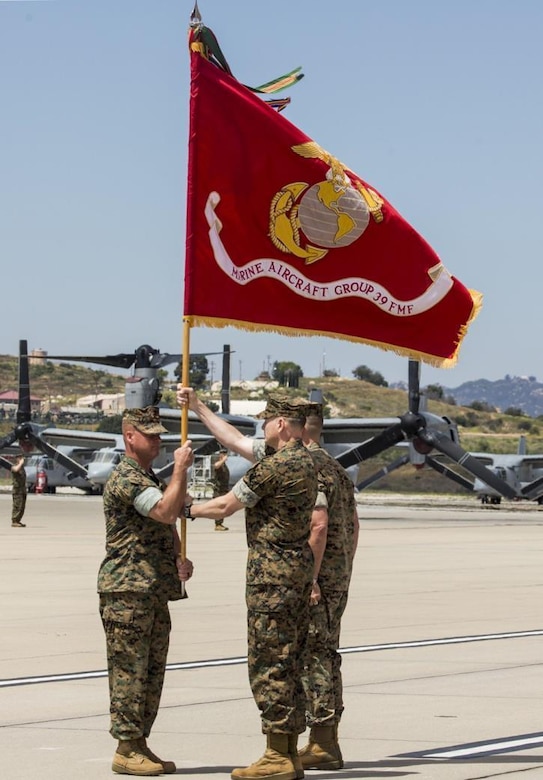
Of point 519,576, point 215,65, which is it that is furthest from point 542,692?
point 519,576

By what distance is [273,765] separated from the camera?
21.3ft

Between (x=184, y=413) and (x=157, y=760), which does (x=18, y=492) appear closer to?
(x=184, y=413)

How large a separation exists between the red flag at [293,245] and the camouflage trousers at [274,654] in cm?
246

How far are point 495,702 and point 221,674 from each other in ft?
7.20

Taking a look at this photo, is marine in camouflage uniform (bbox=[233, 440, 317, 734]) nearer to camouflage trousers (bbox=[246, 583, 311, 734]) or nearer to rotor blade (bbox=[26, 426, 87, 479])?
camouflage trousers (bbox=[246, 583, 311, 734])

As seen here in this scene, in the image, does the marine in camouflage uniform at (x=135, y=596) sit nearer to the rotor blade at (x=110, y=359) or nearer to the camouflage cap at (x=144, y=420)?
the camouflage cap at (x=144, y=420)

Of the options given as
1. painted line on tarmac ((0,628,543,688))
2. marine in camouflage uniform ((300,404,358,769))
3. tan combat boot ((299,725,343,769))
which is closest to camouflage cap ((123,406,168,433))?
marine in camouflage uniform ((300,404,358,769))

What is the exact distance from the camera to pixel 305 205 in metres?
9.09

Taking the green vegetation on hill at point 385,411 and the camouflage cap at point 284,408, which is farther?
the green vegetation on hill at point 385,411

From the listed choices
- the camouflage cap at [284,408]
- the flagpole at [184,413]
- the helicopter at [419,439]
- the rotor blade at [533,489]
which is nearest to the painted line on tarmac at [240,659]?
the flagpole at [184,413]

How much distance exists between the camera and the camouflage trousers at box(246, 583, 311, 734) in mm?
6574

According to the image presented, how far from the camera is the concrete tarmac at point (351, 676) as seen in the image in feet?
23.2

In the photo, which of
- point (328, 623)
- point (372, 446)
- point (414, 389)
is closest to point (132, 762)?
point (328, 623)

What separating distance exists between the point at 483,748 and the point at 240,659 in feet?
13.1
